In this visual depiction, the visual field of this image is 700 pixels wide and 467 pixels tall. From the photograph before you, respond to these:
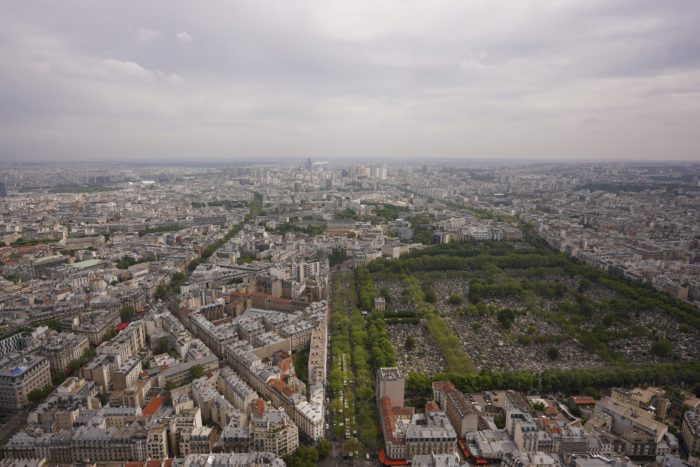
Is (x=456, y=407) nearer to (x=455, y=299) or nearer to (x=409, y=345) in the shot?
(x=409, y=345)

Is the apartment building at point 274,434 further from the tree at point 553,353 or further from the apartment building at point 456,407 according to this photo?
the tree at point 553,353

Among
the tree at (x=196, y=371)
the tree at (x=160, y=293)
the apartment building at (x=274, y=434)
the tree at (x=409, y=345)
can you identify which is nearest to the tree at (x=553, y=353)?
the tree at (x=409, y=345)

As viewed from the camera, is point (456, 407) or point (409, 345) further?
point (409, 345)

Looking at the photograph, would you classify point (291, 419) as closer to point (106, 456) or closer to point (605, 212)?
point (106, 456)

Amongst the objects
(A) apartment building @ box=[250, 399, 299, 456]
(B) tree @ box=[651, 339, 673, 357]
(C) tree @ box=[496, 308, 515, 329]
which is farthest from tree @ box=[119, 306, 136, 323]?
(B) tree @ box=[651, 339, 673, 357]

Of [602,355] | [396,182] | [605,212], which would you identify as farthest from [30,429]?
[396,182]

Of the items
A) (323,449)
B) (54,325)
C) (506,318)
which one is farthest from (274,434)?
(54,325)

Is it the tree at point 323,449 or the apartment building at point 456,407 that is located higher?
the apartment building at point 456,407
